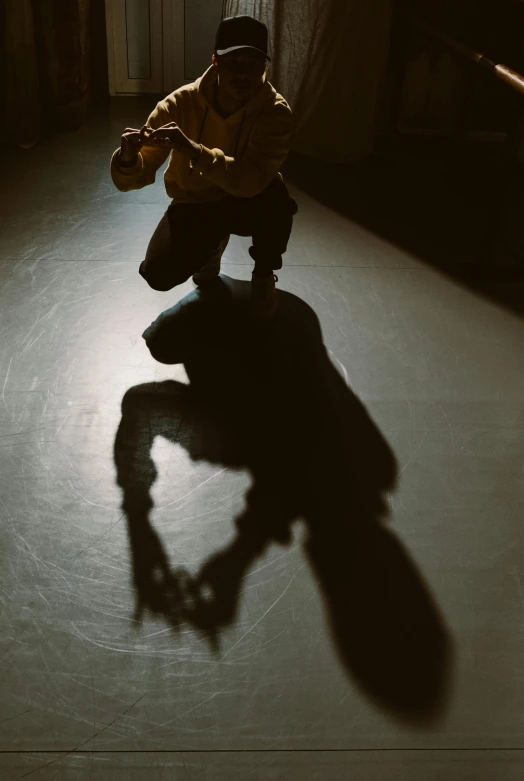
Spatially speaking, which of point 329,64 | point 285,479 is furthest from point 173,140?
point 329,64

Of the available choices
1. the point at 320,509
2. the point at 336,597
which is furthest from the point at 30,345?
the point at 336,597

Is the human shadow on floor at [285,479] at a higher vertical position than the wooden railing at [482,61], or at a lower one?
lower

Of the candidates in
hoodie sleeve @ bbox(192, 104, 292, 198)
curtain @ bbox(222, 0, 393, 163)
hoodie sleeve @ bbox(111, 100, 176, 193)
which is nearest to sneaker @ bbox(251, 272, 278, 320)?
hoodie sleeve @ bbox(192, 104, 292, 198)

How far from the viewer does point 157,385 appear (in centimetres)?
177

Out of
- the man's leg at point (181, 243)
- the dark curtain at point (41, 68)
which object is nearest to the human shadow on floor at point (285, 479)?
the man's leg at point (181, 243)

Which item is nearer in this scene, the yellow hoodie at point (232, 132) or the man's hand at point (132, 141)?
the man's hand at point (132, 141)

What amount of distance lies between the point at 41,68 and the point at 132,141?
195 cm

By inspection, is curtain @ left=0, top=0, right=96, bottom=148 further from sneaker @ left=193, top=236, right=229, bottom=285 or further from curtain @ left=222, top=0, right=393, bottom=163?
sneaker @ left=193, top=236, right=229, bottom=285

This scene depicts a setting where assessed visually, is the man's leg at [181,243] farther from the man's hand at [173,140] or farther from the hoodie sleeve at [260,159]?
the man's hand at [173,140]

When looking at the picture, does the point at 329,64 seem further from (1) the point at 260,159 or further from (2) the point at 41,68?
(1) the point at 260,159

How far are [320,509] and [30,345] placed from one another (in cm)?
87

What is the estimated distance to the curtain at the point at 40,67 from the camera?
3.03m

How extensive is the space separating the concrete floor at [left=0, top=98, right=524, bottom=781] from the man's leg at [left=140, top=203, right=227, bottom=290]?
0.13 meters

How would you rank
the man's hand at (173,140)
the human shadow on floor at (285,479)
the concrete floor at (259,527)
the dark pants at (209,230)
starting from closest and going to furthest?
the concrete floor at (259,527) < the human shadow on floor at (285,479) < the man's hand at (173,140) < the dark pants at (209,230)
